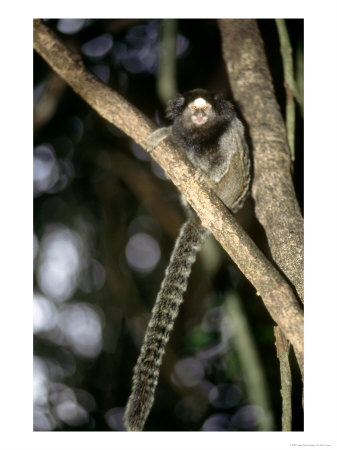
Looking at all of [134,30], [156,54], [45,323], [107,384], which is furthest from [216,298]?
[134,30]

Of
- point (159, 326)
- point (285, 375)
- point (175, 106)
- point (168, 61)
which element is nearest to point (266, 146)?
point (175, 106)

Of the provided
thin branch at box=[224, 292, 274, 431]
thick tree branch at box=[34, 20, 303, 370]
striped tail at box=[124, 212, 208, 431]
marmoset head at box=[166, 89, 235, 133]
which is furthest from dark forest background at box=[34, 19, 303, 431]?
striped tail at box=[124, 212, 208, 431]

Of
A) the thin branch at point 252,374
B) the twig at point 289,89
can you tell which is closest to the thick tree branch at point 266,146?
the twig at point 289,89

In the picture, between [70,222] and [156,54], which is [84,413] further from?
[156,54]

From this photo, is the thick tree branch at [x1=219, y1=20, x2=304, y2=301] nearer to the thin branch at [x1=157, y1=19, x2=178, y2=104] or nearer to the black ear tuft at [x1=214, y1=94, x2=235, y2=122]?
the black ear tuft at [x1=214, y1=94, x2=235, y2=122]

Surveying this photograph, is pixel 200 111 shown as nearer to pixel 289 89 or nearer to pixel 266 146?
pixel 266 146
